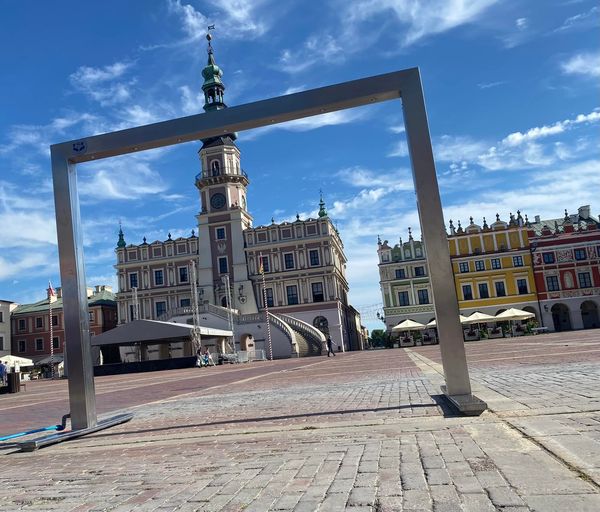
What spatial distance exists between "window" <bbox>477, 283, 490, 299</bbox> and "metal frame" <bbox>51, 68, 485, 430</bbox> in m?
53.1

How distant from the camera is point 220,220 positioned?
5875 centimetres

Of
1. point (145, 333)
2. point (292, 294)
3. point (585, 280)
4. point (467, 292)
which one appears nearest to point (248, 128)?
point (145, 333)

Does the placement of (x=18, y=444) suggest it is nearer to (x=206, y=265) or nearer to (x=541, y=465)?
(x=541, y=465)

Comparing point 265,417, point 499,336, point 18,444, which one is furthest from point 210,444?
point 499,336

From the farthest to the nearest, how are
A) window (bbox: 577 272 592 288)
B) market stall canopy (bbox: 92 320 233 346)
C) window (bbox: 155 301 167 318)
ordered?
window (bbox: 155 301 167 318) < window (bbox: 577 272 592 288) < market stall canopy (bbox: 92 320 233 346)

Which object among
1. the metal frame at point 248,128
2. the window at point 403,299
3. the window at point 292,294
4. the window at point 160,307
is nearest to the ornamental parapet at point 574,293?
the window at point 403,299

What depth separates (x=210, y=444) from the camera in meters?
5.15

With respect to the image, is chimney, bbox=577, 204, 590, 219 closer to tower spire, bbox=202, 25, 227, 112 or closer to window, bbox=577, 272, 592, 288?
window, bbox=577, 272, 592, 288

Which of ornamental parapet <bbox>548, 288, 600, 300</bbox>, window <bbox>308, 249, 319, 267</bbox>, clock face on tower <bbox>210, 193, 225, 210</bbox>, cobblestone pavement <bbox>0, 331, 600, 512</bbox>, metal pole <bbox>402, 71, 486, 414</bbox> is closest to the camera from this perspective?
cobblestone pavement <bbox>0, 331, 600, 512</bbox>

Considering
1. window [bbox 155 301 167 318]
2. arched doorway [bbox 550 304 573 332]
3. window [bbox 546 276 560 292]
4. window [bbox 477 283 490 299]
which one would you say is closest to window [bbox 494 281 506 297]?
window [bbox 477 283 490 299]

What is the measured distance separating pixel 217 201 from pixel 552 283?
3511cm

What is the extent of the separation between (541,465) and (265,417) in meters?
3.89

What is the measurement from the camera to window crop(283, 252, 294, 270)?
57.9m

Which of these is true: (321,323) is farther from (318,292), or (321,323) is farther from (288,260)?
(288,260)
